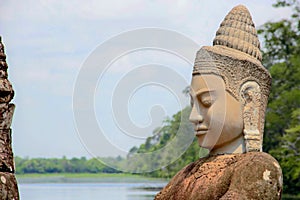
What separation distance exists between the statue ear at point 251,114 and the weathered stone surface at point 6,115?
2019mm

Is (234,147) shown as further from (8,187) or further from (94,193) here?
(94,193)

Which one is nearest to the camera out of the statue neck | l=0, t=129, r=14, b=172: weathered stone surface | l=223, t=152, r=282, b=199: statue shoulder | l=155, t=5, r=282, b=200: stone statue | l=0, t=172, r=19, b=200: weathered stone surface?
l=0, t=172, r=19, b=200: weathered stone surface

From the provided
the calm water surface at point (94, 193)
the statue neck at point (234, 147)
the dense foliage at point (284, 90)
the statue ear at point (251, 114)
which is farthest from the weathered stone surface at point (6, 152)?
the dense foliage at point (284, 90)

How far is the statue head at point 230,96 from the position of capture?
19.4 ft

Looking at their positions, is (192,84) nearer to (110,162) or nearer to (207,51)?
(207,51)

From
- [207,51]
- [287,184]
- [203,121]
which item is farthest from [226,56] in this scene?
[287,184]

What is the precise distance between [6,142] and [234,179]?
6.11 feet

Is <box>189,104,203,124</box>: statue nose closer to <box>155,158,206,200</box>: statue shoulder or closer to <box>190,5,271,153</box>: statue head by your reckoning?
<box>190,5,271,153</box>: statue head

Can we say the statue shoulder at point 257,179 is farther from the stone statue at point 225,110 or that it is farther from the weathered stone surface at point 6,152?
the weathered stone surface at point 6,152

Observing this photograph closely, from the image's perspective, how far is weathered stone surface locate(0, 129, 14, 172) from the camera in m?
5.03

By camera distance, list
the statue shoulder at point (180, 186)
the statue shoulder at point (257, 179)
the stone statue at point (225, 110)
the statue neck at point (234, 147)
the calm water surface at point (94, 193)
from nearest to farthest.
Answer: the statue shoulder at point (257, 179) < the stone statue at point (225, 110) < the statue neck at point (234, 147) < the statue shoulder at point (180, 186) < the calm water surface at point (94, 193)

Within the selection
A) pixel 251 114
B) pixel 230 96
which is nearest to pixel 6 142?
pixel 230 96

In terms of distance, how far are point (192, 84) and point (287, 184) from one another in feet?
75.6

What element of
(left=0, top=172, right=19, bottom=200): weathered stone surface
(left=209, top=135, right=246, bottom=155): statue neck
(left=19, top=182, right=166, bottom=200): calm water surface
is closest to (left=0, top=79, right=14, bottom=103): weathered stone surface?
(left=0, top=172, right=19, bottom=200): weathered stone surface
